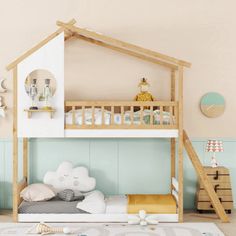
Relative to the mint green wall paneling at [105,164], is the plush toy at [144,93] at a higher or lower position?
higher

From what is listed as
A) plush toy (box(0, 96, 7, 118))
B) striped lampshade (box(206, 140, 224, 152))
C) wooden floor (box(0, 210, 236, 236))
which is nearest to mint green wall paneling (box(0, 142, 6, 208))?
wooden floor (box(0, 210, 236, 236))

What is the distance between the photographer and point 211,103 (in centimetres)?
490

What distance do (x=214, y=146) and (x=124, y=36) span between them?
132 cm

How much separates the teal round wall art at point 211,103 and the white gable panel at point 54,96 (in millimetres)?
1404

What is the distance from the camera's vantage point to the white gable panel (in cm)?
429

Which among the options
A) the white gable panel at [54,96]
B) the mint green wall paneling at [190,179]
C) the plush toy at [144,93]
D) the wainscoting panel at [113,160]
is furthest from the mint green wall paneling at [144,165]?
the white gable panel at [54,96]

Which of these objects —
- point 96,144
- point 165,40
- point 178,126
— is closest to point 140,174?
point 96,144

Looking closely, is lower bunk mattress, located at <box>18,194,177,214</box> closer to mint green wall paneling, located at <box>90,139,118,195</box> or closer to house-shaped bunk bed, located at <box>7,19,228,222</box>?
house-shaped bunk bed, located at <box>7,19,228,222</box>

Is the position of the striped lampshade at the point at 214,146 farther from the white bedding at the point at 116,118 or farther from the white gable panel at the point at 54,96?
the white gable panel at the point at 54,96

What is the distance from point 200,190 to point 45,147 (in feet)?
4.90

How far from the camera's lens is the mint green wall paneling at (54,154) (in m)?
4.91

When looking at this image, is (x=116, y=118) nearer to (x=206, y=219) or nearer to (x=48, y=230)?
(x=48, y=230)

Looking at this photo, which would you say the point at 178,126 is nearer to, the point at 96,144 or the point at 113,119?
the point at 113,119

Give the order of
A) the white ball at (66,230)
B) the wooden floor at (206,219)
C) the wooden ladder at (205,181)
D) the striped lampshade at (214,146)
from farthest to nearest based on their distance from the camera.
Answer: the striped lampshade at (214,146) → the wooden ladder at (205,181) → the wooden floor at (206,219) → the white ball at (66,230)
